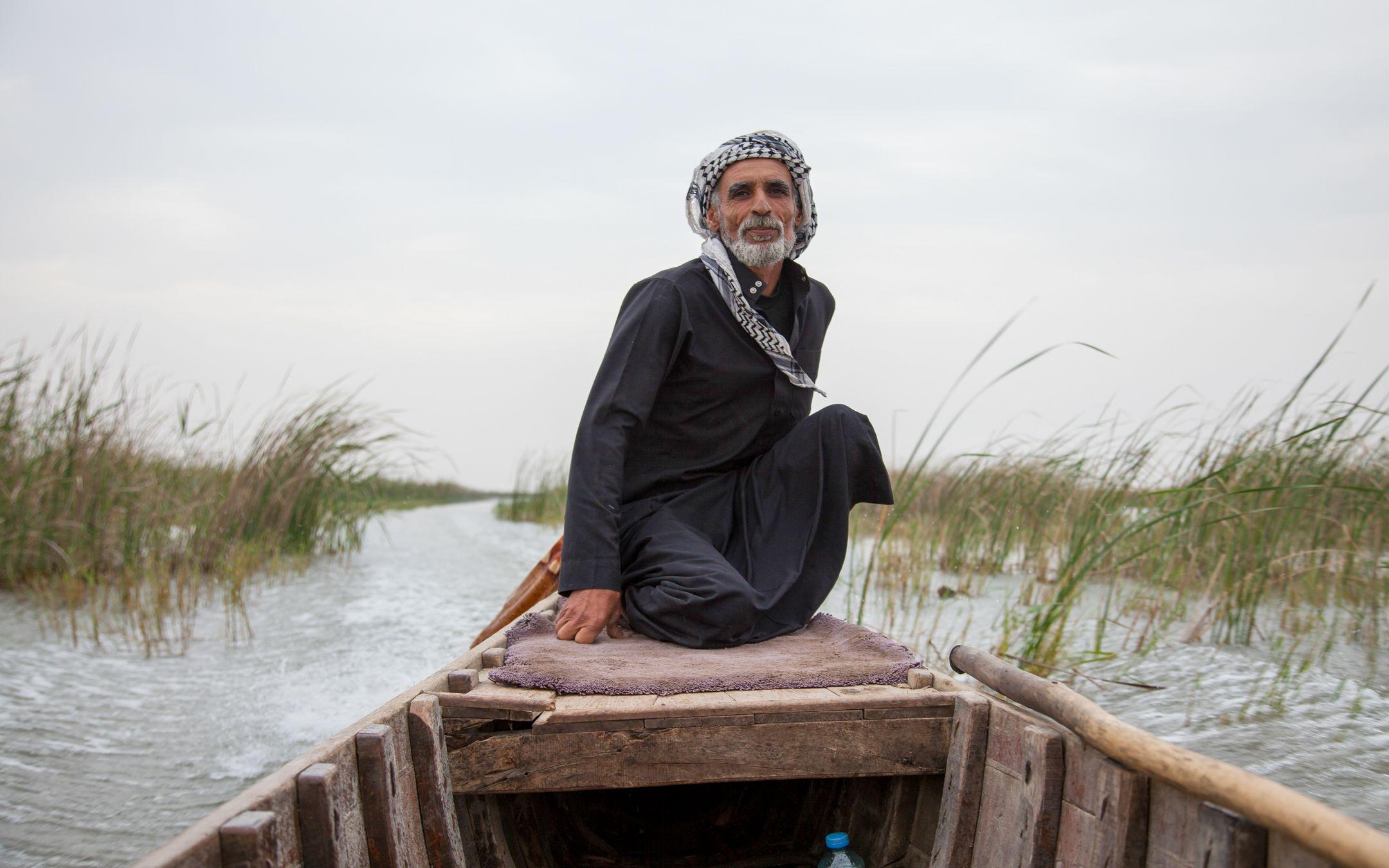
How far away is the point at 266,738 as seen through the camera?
12.8 feet

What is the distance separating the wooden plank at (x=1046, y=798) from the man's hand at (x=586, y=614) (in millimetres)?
1076

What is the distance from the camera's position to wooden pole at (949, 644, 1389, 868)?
0.94 m

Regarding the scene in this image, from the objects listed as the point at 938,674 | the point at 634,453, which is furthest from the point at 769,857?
the point at 634,453

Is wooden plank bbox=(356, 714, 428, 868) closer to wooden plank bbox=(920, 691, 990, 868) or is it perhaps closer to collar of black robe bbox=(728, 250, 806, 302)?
wooden plank bbox=(920, 691, 990, 868)

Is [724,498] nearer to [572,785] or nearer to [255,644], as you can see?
[572,785]

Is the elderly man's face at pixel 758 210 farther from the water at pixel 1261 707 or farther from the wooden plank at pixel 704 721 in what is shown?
the water at pixel 1261 707

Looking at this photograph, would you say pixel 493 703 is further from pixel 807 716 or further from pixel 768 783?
pixel 768 783

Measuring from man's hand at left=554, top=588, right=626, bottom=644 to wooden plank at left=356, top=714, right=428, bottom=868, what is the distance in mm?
773

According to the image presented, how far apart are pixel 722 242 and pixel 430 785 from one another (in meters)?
1.63

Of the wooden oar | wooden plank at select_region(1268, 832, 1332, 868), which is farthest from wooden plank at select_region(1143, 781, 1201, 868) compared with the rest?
the wooden oar

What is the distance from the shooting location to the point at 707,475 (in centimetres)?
275

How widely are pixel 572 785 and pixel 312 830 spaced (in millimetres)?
524

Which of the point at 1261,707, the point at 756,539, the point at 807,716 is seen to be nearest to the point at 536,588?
the point at 756,539

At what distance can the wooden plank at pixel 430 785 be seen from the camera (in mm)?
1651
